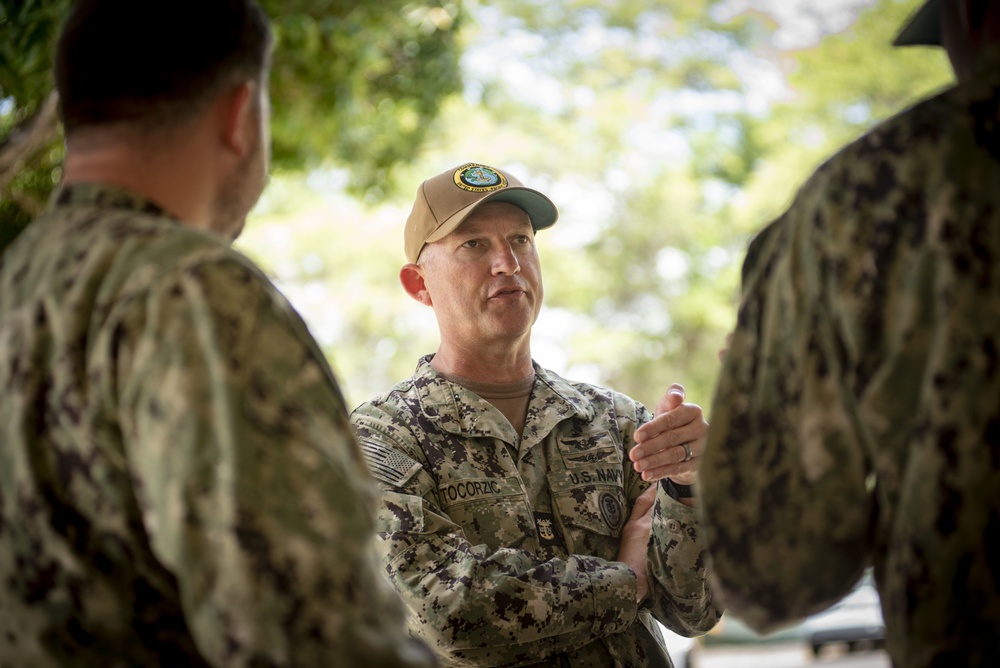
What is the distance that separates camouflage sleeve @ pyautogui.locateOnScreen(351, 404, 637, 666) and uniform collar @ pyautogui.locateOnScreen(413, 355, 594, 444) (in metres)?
0.28

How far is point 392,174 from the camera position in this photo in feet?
26.3

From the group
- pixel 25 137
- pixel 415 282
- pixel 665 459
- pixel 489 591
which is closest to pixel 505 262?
pixel 415 282

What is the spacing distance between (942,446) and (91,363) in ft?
3.74

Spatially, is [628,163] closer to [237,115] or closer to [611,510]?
[611,510]

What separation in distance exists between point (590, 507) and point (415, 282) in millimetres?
983

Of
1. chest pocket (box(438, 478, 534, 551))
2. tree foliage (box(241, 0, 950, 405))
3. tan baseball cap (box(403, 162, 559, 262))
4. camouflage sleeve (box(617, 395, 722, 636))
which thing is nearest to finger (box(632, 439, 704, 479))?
camouflage sleeve (box(617, 395, 722, 636))

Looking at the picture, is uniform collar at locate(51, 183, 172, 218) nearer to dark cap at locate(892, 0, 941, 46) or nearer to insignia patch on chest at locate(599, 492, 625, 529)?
dark cap at locate(892, 0, 941, 46)

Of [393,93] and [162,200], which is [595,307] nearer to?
[393,93]

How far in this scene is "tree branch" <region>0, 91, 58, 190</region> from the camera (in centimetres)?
443

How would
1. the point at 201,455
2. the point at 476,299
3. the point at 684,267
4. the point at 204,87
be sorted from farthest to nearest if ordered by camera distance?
the point at 684,267, the point at 476,299, the point at 204,87, the point at 201,455

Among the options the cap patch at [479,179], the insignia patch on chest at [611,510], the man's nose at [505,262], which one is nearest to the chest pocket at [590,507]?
the insignia patch on chest at [611,510]

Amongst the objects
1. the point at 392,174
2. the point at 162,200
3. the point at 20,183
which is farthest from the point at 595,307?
the point at 162,200

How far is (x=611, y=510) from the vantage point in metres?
2.85

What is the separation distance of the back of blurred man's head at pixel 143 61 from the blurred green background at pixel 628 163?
30.1 ft
